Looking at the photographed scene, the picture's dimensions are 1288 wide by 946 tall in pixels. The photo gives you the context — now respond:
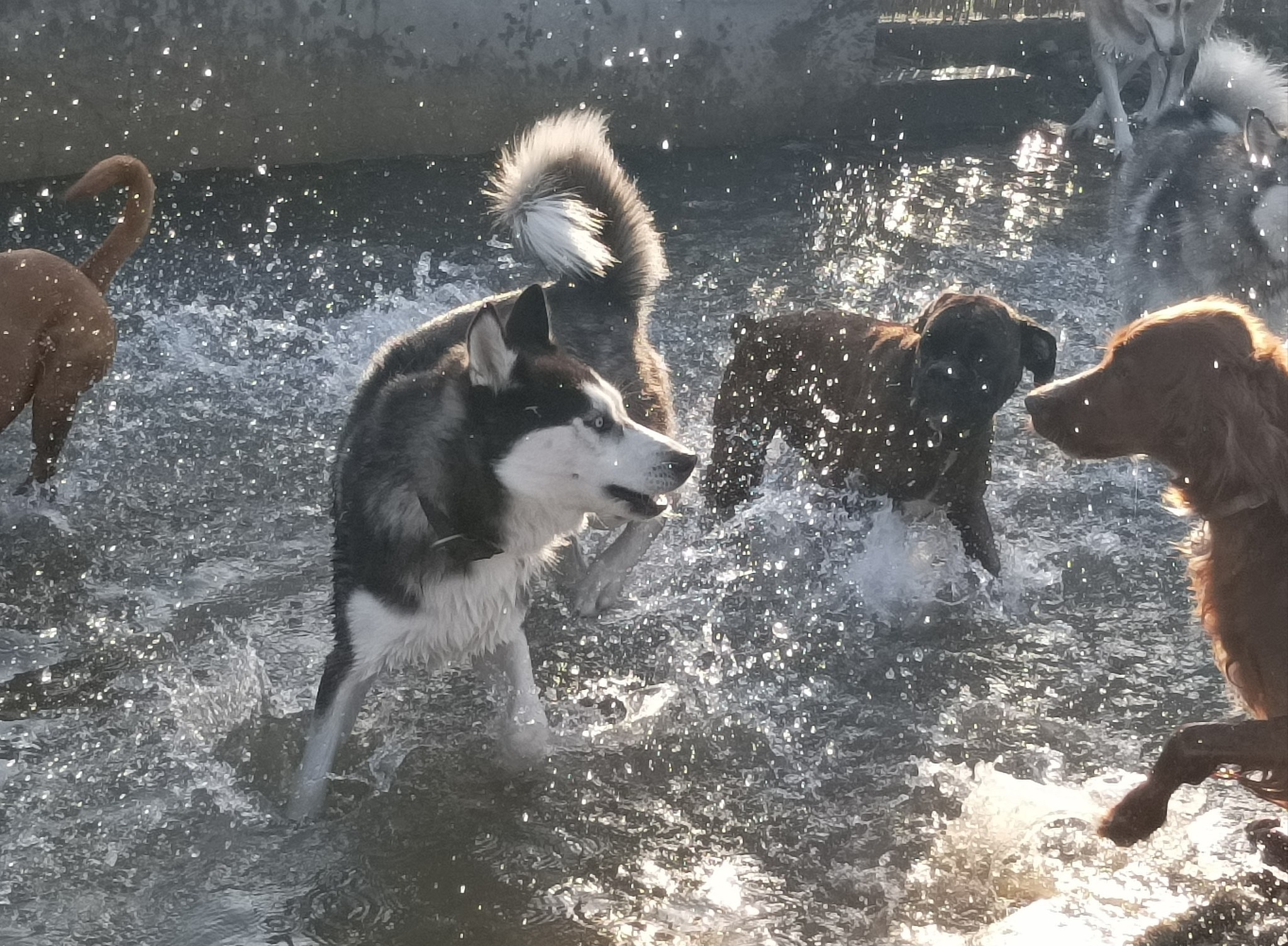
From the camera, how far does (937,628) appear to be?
13.9 feet

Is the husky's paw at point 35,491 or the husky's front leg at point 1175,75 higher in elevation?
the husky's front leg at point 1175,75

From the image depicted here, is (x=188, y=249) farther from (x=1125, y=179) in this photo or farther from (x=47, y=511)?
(x=1125, y=179)

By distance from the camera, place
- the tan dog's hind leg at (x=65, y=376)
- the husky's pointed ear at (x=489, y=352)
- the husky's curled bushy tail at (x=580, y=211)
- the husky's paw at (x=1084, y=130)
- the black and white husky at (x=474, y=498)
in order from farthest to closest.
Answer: the husky's paw at (x=1084, y=130), the tan dog's hind leg at (x=65, y=376), the husky's curled bushy tail at (x=580, y=211), the black and white husky at (x=474, y=498), the husky's pointed ear at (x=489, y=352)

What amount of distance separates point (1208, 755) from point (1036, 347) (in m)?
1.88

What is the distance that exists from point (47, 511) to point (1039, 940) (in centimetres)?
357

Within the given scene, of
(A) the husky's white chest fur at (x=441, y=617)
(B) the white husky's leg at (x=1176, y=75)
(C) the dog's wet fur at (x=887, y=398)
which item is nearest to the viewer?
(A) the husky's white chest fur at (x=441, y=617)

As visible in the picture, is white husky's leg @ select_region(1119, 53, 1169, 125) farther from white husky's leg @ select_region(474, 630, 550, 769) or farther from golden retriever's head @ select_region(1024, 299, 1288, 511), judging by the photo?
white husky's leg @ select_region(474, 630, 550, 769)

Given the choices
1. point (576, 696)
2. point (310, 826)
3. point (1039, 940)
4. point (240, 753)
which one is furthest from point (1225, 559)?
point (240, 753)

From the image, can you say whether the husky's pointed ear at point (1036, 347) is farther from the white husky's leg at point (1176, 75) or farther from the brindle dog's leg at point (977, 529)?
the white husky's leg at point (1176, 75)

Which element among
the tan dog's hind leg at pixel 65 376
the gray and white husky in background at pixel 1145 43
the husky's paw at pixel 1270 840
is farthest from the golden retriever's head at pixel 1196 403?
the gray and white husky in background at pixel 1145 43

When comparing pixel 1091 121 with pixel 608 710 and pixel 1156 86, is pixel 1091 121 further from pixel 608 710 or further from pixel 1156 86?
pixel 608 710

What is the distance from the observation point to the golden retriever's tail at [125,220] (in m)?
4.54

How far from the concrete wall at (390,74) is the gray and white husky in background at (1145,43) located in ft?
6.33

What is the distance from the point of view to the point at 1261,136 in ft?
18.0
